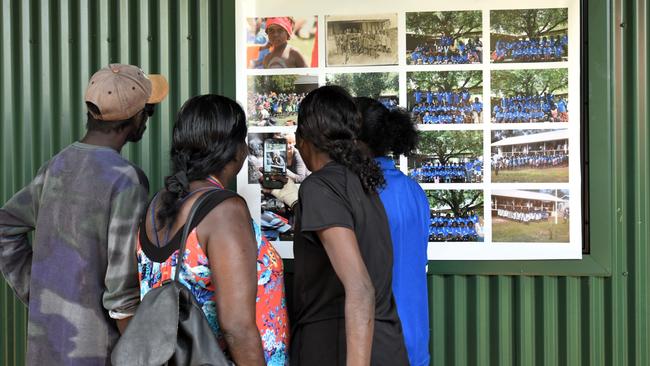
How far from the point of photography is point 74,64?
3666 mm

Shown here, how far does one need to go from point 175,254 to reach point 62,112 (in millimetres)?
2046

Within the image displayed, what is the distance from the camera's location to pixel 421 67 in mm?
3434

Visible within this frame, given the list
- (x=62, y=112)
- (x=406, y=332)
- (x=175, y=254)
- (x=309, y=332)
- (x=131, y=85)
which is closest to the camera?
(x=175, y=254)

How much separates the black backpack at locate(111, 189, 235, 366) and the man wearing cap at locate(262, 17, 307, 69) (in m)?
1.85

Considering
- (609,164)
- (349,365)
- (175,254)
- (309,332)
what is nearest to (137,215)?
(175,254)

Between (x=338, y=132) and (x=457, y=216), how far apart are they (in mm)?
1460

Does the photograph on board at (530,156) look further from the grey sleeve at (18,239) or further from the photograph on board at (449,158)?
the grey sleeve at (18,239)

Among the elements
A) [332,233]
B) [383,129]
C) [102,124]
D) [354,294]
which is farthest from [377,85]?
[354,294]

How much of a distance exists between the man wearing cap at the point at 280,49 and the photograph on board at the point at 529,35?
1006 mm

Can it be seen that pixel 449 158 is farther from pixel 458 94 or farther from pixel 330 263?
pixel 330 263

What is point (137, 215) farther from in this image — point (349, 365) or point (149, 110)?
point (349, 365)

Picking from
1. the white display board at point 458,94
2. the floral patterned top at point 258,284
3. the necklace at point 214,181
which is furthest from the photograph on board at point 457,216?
the necklace at point 214,181

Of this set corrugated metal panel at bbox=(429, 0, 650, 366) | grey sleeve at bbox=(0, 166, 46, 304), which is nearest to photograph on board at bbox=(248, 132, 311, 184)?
corrugated metal panel at bbox=(429, 0, 650, 366)

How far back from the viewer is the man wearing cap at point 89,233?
2.36 meters
